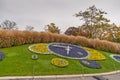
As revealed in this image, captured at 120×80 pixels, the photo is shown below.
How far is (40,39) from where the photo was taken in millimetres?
25734

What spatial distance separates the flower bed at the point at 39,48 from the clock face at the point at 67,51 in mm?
565

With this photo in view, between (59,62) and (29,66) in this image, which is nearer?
(29,66)

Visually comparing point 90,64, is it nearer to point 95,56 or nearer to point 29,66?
point 95,56

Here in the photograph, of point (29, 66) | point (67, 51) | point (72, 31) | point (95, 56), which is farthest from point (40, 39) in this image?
point (72, 31)

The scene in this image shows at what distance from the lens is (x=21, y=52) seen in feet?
71.3

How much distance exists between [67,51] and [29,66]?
5139 millimetres

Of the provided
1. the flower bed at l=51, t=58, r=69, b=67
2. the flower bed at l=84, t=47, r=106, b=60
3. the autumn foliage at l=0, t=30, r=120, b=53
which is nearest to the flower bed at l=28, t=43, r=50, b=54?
the autumn foliage at l=0, t=30, r=120, b=53

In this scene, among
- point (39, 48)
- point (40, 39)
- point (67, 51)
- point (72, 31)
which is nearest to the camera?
point (39, 48)

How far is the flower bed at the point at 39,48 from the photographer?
22.1 meters

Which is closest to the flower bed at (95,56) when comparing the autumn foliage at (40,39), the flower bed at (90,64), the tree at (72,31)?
the flower bed at (90,64)

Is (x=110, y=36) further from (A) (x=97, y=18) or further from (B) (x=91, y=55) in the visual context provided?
(B) (x=91, y=55)

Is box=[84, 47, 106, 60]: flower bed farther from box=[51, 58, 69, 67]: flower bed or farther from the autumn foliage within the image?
box=[51, 58, 69, 67]: flower bed

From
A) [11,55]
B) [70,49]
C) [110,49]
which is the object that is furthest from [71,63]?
[110,49]

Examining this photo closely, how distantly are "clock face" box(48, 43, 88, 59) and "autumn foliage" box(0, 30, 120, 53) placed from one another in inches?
60.8
